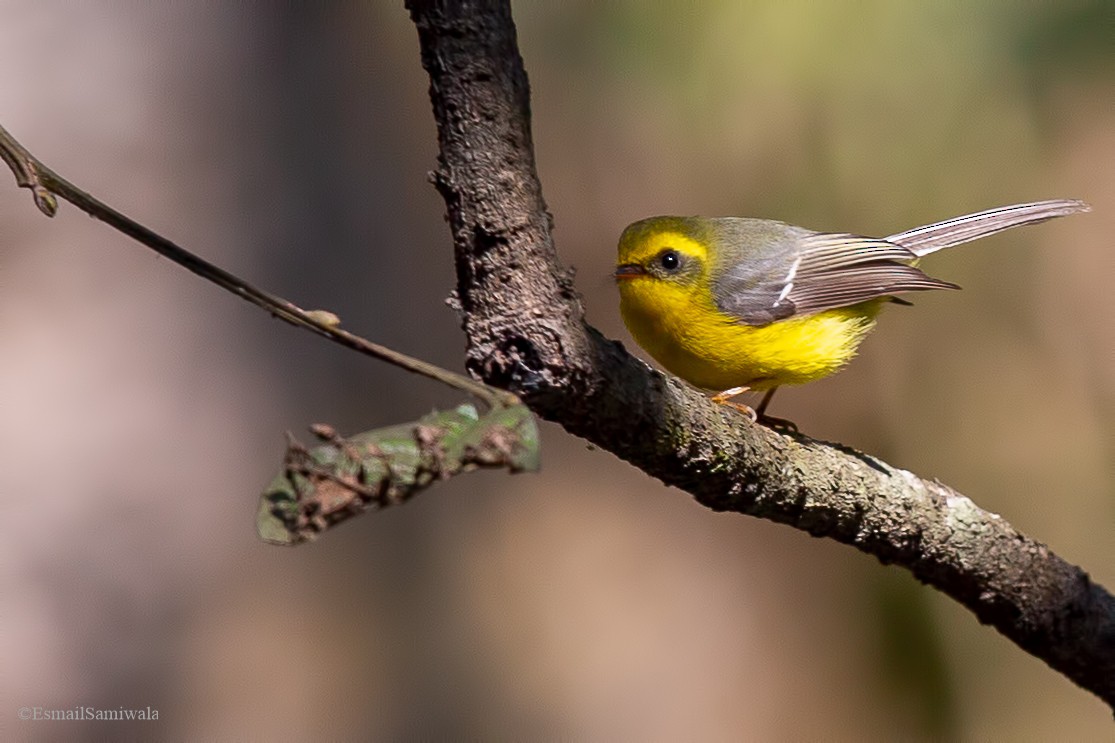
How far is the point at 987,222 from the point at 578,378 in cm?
282

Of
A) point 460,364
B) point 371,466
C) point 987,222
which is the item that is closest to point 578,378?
point 371,466

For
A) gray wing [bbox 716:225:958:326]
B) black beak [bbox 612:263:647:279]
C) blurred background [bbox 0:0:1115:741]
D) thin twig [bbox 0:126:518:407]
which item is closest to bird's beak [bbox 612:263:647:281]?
black beak [bbox 612:263:647:279]

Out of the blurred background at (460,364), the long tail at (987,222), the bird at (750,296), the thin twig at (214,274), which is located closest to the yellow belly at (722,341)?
the bird at (750,296)

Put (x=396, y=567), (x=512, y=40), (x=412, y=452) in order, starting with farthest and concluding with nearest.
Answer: (x=396, y=567), (x=512, y=40), (x=412, y=452)

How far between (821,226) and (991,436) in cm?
146

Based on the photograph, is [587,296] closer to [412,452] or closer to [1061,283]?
[1061,283]

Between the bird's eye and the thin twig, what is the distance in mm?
2273

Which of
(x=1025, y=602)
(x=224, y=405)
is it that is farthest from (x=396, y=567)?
(x=1025, y=602)

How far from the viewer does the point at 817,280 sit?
154 inches

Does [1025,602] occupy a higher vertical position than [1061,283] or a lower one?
lower

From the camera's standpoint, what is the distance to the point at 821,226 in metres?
5.60

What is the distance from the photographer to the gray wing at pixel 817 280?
374 centimetres

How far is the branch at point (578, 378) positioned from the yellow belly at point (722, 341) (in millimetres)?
679

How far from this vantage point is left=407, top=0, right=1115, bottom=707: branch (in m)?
1.76
